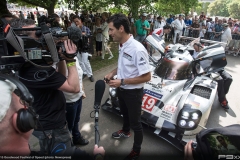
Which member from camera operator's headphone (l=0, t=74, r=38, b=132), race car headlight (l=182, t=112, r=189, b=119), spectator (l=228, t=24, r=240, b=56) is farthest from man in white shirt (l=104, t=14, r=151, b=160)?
spectator (l=228, t=24, r=240, b=56)

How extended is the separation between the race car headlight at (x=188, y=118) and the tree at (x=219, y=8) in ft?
234

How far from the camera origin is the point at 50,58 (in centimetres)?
148

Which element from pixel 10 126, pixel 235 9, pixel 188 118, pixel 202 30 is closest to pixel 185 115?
pixel 188 118

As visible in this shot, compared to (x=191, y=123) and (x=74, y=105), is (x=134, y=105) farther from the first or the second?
(x=191, y=123)

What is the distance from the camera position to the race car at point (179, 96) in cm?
271

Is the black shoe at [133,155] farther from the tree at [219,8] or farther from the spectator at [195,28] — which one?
the tree at [219,8]

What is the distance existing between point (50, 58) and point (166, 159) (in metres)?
2.34

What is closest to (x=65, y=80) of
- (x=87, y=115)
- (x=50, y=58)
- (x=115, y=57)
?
(x=50, y=58)

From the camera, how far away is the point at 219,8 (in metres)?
61.9

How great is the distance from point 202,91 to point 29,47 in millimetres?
2958

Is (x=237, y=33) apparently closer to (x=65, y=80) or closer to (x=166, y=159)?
(x=166, y=159)

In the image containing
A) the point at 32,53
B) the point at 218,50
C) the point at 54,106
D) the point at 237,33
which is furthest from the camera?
the point at 237,33

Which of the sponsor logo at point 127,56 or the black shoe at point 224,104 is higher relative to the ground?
the sponsor logo at point 127,56

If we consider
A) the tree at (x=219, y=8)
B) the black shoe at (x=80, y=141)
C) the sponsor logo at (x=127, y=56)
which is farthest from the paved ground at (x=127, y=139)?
the tree at (x=219, y=8)
